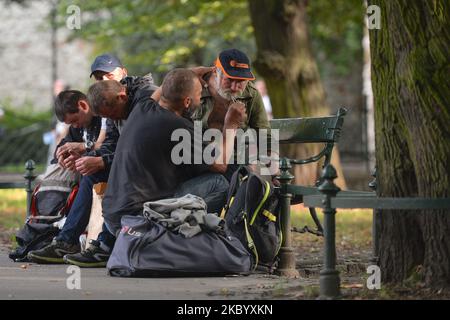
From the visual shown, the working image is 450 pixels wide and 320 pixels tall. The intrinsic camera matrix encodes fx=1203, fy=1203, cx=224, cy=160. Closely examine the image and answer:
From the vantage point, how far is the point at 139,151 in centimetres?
885

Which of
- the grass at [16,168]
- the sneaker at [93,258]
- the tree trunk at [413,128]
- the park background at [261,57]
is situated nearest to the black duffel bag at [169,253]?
the sneaker at [93,258]

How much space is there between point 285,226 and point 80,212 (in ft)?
5.54

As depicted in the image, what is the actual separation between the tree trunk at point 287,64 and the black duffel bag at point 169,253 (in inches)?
421

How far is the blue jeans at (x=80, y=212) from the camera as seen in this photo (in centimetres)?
955

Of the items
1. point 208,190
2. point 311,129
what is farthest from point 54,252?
point 311,129

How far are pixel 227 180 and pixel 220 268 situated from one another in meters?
0.93

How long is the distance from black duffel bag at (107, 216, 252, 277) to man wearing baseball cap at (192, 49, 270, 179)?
38.7 inches

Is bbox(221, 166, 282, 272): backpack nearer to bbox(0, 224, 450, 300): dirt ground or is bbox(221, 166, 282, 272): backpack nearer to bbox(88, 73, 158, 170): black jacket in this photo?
bbox(0, 224, 450, 300): dirt ground

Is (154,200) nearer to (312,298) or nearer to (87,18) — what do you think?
(312,298)

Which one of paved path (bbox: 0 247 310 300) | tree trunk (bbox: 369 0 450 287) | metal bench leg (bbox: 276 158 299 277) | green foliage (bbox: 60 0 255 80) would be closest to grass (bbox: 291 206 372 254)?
metal bench leg (bbox: 276 158 299 277)

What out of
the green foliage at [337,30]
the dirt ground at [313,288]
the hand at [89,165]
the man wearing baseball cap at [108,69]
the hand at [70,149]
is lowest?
the dirt ground at [313,288]

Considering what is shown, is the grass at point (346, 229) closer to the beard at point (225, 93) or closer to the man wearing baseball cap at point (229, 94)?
the man wearing baseball cap at point (229, 94)

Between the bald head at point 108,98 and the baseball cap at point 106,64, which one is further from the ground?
the baseball cap at point 106,64

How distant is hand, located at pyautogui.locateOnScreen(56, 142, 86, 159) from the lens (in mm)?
9805
